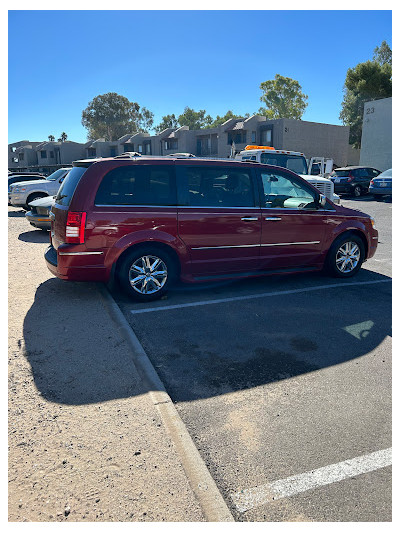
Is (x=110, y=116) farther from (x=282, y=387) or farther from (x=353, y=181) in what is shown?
(x=282, y=387)

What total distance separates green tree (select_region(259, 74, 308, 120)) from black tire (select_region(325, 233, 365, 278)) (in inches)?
2788

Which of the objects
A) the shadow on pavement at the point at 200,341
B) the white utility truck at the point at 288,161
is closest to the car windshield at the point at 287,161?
the white utility truck at the point at 288,161

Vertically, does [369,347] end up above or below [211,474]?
above

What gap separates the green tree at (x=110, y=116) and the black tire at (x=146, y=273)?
79.9 metres

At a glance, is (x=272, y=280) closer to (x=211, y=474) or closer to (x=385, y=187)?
(x=211, y=474)

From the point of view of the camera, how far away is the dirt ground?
2205 millimetres

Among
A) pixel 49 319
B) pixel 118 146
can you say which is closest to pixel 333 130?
pixel 118 146

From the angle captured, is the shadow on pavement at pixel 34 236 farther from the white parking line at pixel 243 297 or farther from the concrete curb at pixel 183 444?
the concrete curb at pixel 183 444

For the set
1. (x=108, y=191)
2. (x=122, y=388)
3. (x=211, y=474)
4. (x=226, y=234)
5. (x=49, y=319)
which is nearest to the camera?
(x=211, y=474)

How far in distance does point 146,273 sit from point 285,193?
247 cm

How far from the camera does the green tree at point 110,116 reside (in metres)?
77.9

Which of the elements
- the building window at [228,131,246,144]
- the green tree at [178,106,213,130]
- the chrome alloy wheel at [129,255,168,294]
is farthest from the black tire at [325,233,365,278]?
the green tree at [178,106,213,130]

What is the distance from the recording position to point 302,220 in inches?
243

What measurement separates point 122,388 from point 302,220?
3950 millimetres
